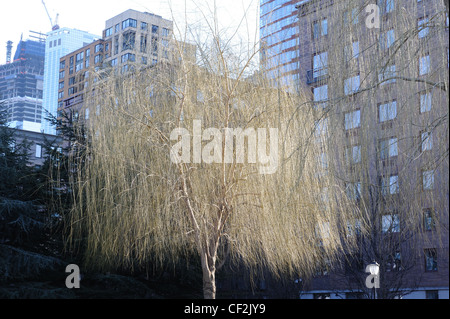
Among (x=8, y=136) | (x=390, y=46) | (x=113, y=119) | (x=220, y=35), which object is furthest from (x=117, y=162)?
(x=8, y=136)

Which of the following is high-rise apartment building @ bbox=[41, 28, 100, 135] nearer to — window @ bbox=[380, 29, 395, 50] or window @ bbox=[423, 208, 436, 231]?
window @ bbox=[423, 208, 436, 231]

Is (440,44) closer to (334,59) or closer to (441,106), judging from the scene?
(441,106)

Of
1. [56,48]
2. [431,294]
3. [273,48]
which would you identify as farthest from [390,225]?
[56,48]

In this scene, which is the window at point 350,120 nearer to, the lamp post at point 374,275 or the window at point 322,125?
the window at point 322,125

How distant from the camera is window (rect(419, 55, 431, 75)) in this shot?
5.57 metres

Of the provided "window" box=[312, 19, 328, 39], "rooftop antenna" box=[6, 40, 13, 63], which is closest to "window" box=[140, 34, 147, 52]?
"window" box=[312, 19, 328, 39]

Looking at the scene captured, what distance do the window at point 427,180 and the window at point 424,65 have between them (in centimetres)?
102

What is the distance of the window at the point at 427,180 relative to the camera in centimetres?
548

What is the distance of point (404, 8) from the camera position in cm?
577

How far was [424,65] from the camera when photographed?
224 inches

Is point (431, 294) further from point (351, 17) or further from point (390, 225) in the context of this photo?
point (351, 17)

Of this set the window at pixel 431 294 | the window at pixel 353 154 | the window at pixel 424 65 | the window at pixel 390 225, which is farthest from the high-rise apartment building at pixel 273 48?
the window at pixel 431 294
